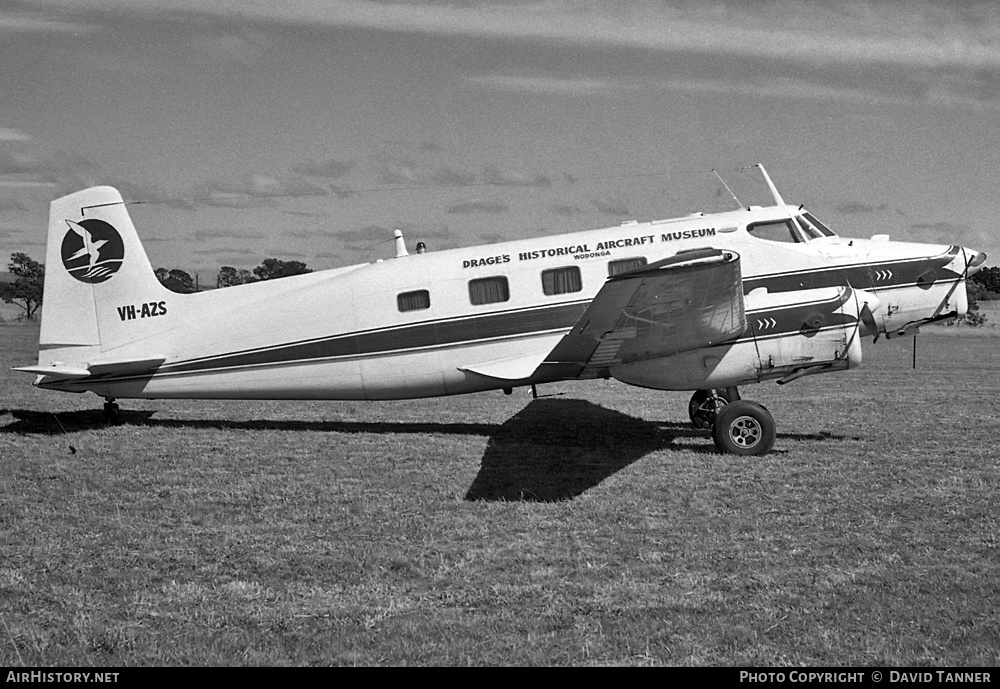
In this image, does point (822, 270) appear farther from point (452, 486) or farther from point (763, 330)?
point (452, 486)

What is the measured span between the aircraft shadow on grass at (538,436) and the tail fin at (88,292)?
4.91ft

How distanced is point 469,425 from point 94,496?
683 cm

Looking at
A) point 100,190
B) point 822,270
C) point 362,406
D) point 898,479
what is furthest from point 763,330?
point 100,190

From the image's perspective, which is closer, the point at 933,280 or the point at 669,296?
the point at 669,296

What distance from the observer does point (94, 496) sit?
9.54 metres

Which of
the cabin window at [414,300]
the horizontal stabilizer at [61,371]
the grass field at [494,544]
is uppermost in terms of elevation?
the cabin window at [414,300]

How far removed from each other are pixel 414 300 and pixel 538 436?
118 inches

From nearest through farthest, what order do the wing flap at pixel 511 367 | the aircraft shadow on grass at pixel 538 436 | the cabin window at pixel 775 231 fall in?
the aircraft shadow on grass at pixel 538 436 → the wing flap at pixel 511 367 → the cabin window at pixel 775 231

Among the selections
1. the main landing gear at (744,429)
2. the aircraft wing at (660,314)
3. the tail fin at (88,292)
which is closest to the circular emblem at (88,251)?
the tail fin at (88,292)

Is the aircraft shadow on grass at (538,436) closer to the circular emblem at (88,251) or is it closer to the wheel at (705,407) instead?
the wheel at (705,407)

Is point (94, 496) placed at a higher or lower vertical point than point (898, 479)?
higher

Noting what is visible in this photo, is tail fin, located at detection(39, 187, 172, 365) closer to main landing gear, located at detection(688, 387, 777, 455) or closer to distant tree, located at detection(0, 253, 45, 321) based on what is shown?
main landing gear, located at detection(688, 387, 777, 455)

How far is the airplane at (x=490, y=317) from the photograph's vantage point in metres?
11.9

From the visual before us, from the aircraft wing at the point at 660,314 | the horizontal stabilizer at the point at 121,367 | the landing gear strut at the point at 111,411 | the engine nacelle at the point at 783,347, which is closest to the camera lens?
the aircraft wing at the point at 660,314
